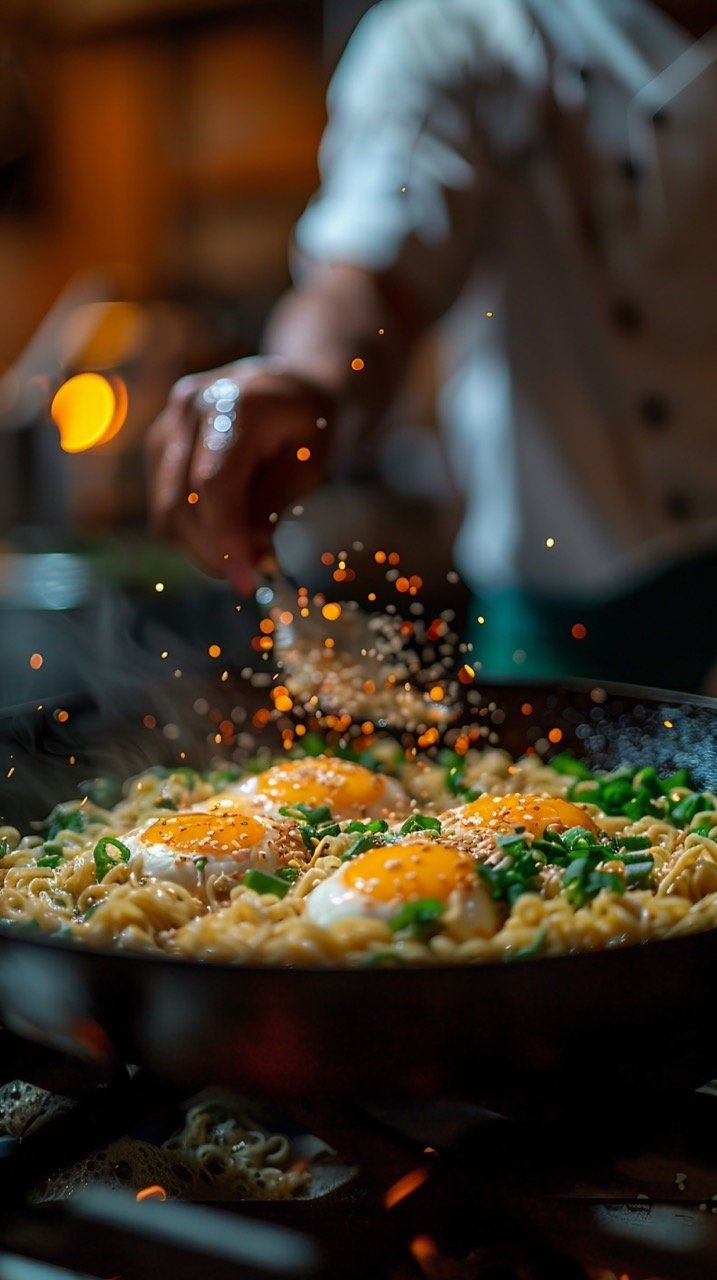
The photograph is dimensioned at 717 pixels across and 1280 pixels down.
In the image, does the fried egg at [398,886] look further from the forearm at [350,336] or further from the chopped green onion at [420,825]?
the forearm at [350,336]

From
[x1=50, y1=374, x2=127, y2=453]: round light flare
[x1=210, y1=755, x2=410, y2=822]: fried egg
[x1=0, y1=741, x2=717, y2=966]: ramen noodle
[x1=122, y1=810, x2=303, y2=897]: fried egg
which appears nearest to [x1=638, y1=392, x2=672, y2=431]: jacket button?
→ [x1=0, y1=741, x2=717, y2=966]: ramen noodle

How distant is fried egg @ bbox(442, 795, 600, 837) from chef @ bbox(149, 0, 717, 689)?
93 centimetres

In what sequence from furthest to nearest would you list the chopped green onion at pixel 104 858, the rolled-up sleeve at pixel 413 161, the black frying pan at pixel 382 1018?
the rolled-up sleeve at pixel 413 161 < the chopped green onion at pixel 104 858 < the black frying pan at pixel 382 1018

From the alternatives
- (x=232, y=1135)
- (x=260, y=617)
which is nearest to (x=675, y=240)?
(x=260, y=617)

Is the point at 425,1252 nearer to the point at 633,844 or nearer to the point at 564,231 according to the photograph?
the point at 633,844

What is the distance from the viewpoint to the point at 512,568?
317 cm

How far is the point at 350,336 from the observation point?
2650 millimetres

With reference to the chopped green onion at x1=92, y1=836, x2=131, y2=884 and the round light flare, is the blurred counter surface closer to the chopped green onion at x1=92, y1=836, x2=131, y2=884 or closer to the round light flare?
the chopped green onion at x1=92, y1=836, x2=131, y2=884

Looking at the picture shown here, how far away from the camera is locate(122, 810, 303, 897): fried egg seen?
188cm

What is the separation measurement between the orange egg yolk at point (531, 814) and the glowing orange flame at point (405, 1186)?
1.97 feet

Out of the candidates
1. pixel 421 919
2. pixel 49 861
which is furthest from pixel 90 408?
pixel 421 919

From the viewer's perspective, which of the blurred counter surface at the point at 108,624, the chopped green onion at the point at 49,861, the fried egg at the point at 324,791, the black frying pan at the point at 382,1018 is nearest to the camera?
the black frying pan at the point at 382,1018

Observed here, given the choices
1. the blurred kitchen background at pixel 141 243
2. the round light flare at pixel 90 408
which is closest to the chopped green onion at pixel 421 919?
the blurred kitchen background at pixel 141 243

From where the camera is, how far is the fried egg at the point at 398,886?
5.43 ft
